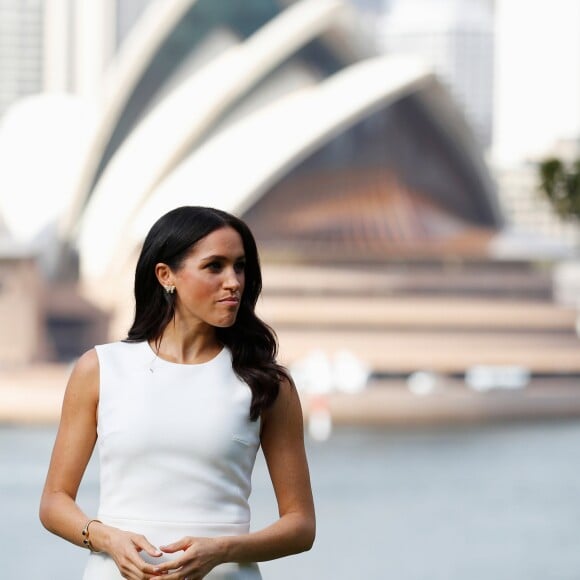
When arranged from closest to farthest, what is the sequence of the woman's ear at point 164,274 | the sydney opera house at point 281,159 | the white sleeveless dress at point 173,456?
the white sleeveless dress at point 173,456 < the woman's ear at point 164,274 < the sydney opera house at point 281,159

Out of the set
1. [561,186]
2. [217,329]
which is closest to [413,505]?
[217,329]

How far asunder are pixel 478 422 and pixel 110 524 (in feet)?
73.1

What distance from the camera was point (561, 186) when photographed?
45.1 m

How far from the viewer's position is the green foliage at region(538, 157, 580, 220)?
44562 mm

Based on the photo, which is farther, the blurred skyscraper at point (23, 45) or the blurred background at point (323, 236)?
the blurred skyscraper at point (23, 45)

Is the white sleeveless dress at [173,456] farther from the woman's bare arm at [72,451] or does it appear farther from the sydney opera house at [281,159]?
the sydney opera house at [281,159]

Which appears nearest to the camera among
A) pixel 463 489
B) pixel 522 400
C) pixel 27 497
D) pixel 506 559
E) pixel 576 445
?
pixel 506 559

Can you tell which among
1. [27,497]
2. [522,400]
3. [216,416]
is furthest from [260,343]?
[522,400]

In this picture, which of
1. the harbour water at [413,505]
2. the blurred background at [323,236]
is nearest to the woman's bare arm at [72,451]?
the harbour water at [413,505]

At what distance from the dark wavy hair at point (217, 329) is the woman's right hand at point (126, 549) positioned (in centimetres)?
26

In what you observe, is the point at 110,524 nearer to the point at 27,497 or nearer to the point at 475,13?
the point at 27,497

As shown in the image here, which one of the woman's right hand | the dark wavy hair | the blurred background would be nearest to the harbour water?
the blurred background

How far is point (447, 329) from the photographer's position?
27516 millimetres

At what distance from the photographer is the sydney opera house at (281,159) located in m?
29.3
